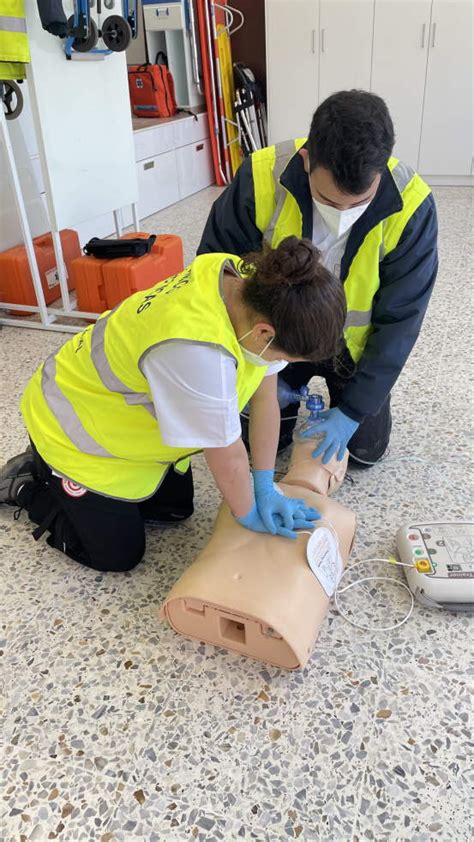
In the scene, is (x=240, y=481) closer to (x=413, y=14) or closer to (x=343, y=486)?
(x=343, y=486)

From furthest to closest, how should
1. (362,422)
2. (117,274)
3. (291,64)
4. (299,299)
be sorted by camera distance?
(291,64)
(117,274)
(362,422)
(299,299)

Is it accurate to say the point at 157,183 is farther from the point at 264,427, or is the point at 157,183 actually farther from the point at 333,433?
the point at 264,427

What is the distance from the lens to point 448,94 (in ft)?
16.4

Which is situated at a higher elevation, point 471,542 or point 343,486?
point 471,542

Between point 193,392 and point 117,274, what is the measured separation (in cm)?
187

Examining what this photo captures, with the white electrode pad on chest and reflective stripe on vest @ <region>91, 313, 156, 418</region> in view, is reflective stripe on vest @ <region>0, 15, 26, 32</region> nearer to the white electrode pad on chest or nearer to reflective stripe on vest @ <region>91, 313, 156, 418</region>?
reflective stripe on vest @ <region>91, 313, 156, 418</region>

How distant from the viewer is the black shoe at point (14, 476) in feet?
5.43

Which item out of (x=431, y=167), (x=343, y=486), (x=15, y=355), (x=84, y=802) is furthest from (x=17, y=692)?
(x=431, y=167)

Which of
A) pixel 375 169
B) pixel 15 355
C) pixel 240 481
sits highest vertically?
pixel 375 169

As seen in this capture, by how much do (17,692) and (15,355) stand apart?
1.72m

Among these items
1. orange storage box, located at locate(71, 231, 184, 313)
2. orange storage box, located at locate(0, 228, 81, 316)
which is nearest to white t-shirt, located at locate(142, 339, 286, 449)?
orange storage box, located at locate(71, 231, 184, 313)

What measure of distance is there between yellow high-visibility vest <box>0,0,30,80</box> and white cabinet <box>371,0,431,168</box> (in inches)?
141

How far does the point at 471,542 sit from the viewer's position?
144 centimetres

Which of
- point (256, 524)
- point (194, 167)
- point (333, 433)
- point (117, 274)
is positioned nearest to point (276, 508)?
point (256, 524)
